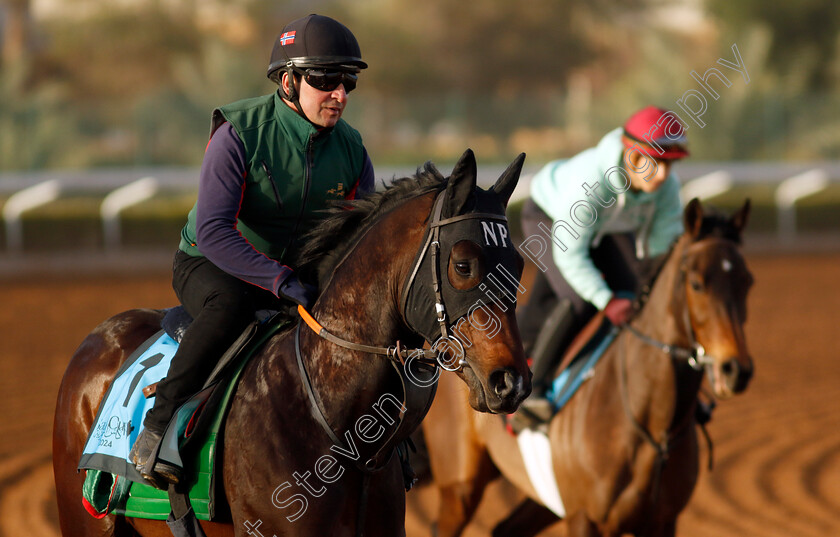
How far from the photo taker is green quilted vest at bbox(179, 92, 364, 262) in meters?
2.85

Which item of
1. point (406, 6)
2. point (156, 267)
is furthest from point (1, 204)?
point (406, 6)

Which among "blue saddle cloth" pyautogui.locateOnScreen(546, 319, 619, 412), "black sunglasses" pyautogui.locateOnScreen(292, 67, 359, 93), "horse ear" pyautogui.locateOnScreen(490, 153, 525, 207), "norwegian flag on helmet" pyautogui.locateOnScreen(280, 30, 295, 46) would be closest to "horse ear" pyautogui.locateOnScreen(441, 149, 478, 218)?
"horse ear" pyautogui.locateOnScreen(490, 153, 525, 207)

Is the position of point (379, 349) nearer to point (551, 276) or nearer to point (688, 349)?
point (688, 349)

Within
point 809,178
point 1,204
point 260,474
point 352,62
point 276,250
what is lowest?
point 1,204

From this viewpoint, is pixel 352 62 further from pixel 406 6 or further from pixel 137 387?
pixel 406 6

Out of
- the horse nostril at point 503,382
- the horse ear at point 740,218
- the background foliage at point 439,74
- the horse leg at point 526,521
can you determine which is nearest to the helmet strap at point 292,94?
the horse nostril at point 503,382

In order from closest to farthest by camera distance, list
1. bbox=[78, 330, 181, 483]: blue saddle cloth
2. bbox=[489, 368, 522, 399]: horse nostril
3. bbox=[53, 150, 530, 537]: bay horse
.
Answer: bbox=[489, 368, 522, 399]: horse nostril
bbox=[53, 150, 530, 537]: bay horse
bbox=[78, 330, 181, 483]: blue saddle cloth

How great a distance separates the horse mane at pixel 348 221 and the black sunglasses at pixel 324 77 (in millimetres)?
347

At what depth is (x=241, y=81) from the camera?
92.4 feet

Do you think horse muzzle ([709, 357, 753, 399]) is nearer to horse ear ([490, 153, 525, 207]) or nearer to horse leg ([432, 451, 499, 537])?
horse leg ([432, 451, 499, 537])

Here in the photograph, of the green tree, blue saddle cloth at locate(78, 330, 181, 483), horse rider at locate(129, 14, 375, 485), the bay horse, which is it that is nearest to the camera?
the bay horse

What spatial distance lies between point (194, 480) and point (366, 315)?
716 mm

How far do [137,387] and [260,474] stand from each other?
0.67 metres

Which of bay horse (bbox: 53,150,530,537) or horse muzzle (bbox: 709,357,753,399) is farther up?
bay horse (bbox: 53,150,530,537)
